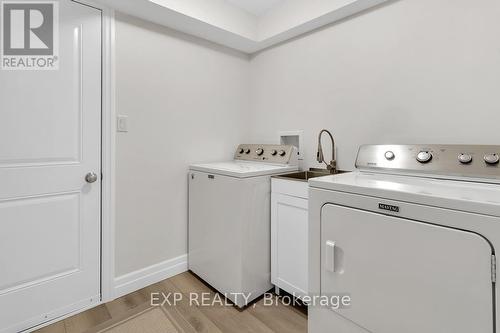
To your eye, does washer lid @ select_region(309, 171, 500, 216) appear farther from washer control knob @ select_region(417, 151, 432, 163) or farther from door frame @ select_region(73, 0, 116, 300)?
door frame @ select_region(73, 0, 116, 300)

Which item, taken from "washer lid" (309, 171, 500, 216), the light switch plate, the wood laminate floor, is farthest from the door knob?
"washer lid" (309, 171, 500, 216)

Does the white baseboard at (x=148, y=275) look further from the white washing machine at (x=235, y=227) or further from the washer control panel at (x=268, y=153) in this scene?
the washer control panel at (x=268, y=153)

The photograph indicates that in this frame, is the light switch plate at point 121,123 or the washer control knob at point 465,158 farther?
the light switch plate at point 121,123

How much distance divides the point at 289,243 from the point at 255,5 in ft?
6.55

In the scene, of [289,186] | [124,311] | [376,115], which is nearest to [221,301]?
[124,311]

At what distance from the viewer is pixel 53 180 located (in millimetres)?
1602

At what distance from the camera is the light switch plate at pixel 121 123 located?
183 centimetres

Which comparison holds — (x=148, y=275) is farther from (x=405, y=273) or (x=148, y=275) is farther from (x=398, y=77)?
(x=398, y=77)

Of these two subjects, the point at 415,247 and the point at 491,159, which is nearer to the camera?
the point at 415,247

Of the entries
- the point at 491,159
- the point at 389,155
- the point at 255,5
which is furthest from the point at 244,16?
the point at 491,159

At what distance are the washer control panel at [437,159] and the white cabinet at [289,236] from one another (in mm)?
440

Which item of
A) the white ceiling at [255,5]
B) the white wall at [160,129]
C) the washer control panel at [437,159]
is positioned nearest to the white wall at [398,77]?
the washer control panel at [437,159]

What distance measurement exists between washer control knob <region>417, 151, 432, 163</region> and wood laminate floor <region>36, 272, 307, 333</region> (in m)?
1.19

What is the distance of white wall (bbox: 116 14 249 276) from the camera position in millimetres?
1880
